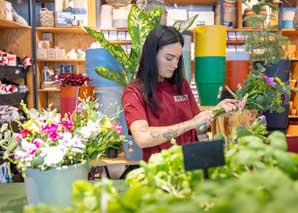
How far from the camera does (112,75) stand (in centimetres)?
219

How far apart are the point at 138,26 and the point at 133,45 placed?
117mm

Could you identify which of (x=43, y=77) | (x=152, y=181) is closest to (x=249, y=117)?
(x=152, y=181)

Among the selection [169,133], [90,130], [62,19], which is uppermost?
[62,19]

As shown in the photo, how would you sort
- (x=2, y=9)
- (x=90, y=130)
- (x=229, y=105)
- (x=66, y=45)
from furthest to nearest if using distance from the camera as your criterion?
1. (x=66, y=45)
2. (x=2, y=9)
3. (x=229, y=105)
4. (x=90, y=130)

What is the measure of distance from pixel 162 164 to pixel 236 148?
157 mm

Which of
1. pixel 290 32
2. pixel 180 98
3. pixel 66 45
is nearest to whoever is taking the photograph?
pixel 180 98

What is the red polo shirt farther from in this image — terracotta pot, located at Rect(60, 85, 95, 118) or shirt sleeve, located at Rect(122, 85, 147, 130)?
terracotta pot, located at Rect(60, 85, 95, 118)

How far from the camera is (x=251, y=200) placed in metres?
0.39

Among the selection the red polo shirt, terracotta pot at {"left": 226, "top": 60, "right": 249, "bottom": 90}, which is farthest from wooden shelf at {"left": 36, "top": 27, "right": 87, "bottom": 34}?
the red polo shirt

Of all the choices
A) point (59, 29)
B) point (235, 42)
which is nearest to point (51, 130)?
point (59, 29)

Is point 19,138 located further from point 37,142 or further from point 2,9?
point 2,9

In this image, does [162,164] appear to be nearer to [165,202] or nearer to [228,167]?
[228,167]

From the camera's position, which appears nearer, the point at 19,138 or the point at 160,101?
the point at 19,138

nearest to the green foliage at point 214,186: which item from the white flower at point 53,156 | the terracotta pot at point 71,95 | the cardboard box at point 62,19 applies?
the white flower at point 53,156
